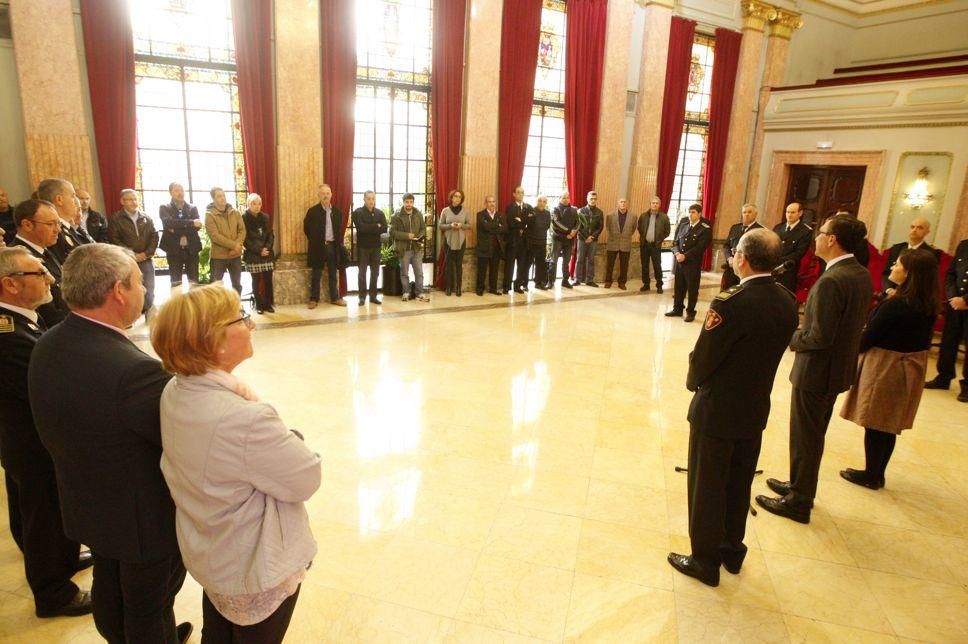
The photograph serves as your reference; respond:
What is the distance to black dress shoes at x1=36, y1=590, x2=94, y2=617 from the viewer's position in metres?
2.30

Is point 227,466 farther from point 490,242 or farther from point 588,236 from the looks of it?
point 588,236

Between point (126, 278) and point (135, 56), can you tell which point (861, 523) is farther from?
point (135, 56)

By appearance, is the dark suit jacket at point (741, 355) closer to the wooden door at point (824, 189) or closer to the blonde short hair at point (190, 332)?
the blonde short hair at point (190, 332)

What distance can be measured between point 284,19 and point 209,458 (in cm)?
681

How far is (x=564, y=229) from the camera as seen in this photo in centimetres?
886

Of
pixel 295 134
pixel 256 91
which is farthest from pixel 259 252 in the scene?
pixel 256 91

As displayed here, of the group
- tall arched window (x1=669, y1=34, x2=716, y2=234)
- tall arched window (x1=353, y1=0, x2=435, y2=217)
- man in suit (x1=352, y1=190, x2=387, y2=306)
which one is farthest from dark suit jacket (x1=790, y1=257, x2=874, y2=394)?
tall arched window (x1=669, y1=34, x2=716, y2=234)

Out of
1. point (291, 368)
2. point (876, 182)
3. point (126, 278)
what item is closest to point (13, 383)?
point (126, 278)

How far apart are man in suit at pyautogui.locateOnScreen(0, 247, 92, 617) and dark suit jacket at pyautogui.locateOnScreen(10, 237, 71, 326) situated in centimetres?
45

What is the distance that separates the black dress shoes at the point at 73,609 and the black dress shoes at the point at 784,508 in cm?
329

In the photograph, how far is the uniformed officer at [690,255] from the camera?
729cm

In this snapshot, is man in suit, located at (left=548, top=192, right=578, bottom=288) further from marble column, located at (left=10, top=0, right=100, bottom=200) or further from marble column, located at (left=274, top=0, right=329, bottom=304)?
marble column, located at (left=10, top=0, right=100, bottom=200)

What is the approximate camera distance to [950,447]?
13.9ft

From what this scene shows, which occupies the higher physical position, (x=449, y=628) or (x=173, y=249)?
(x=173, y=249)
